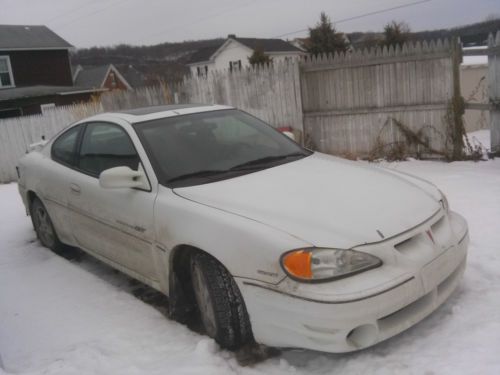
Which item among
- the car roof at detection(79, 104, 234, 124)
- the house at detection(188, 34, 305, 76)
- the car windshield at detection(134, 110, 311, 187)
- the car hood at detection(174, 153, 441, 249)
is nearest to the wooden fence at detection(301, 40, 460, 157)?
the car windshield at detection(134, 110, 311, 187)

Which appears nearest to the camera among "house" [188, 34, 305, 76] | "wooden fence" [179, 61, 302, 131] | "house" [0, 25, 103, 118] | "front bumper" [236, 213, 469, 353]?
"front bumper" [236, 213, 469, 353]

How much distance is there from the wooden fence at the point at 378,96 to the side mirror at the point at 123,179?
6.06 m

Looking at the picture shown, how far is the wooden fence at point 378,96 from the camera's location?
8258mm

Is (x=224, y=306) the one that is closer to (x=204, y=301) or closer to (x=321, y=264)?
(x=204, y=301)

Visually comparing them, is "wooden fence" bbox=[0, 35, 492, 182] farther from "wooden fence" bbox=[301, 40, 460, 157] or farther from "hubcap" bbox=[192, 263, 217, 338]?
"hubcap" bbox=[192, 263, 217, 338]

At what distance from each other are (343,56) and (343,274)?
707 centimetres

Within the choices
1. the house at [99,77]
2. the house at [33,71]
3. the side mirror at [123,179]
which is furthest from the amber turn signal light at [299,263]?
the house at [99,77]

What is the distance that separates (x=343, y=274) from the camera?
109 inches

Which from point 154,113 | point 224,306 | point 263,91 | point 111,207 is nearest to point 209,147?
point 154,113

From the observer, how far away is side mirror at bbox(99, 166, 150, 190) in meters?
3.72

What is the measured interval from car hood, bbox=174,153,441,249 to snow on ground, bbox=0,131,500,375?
69 cm

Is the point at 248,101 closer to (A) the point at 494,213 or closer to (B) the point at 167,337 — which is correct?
(A) the point at 494,213

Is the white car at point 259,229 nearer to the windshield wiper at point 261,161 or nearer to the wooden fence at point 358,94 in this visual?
the windshield wiper at point 261,161

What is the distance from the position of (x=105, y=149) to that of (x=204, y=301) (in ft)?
5.95
